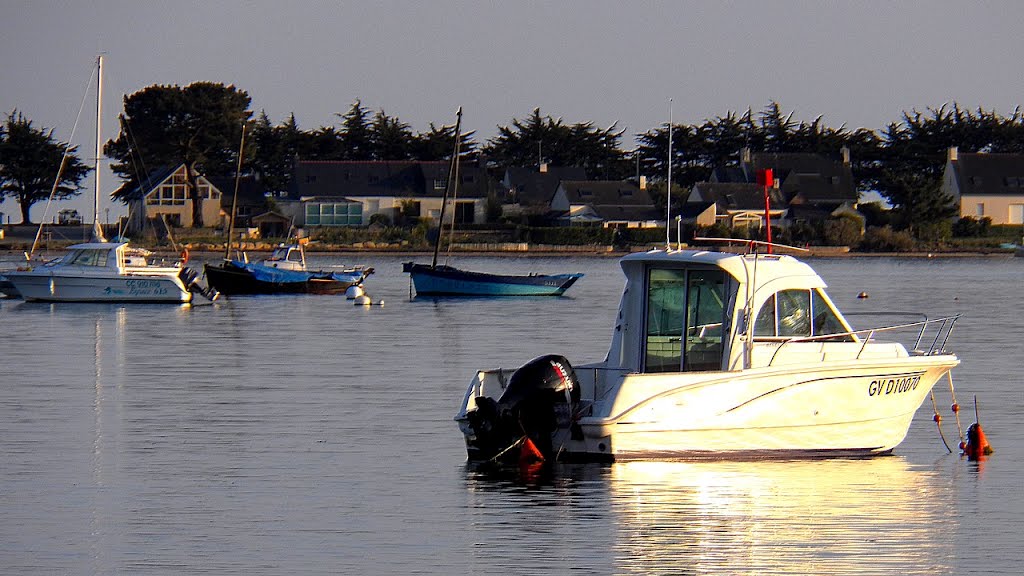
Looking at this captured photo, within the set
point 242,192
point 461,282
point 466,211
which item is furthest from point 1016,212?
point 461,282

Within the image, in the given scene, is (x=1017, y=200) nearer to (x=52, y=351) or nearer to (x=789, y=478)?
(x=52, y=351)

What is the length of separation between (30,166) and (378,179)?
1153 inches

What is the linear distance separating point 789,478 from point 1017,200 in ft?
394

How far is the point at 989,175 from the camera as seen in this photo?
13162 cm

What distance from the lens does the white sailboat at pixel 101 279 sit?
193 feet

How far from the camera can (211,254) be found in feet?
378

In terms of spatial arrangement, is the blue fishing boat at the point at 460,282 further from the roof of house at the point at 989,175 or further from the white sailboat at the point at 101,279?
the roof of house at the point at 989,175

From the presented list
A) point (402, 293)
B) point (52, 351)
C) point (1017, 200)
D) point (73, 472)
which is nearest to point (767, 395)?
point (73, 472)

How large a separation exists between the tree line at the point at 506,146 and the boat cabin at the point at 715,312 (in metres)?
109

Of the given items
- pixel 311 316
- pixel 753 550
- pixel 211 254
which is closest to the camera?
pixel 753 550

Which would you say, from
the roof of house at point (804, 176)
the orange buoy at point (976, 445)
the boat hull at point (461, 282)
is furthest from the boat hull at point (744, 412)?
the roof of house at point (804, 176)

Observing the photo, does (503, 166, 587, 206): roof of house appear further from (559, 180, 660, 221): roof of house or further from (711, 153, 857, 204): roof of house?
(711, 153, 857, 204): roof of house

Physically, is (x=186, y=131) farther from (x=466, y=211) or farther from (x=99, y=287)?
(x=99, y=287)

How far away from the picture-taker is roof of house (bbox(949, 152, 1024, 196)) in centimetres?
13100
